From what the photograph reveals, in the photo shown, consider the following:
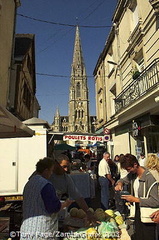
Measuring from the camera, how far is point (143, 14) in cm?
886

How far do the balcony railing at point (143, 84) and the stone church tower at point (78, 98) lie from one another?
7745 centimetres

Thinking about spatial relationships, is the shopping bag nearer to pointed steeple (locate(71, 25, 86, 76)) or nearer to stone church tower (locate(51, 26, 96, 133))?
stone church tower (locate(51, 26, 96, 133))

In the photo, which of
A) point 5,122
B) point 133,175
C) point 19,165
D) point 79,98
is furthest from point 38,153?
point 79,98

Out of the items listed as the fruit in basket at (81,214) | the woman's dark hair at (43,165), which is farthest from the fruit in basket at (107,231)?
the woman's dark hair at (43,165)

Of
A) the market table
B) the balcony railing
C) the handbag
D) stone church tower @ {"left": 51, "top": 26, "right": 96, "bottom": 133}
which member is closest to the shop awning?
the handbag

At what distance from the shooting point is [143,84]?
8.02 metres

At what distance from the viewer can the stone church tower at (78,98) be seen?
3474 inches

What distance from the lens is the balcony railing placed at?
274 inches

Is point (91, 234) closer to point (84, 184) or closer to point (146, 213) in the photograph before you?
point (146, 213)

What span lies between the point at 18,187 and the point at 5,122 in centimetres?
358

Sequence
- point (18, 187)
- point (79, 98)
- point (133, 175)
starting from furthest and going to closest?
point (79, 98) < point (18, 187) < point (133, 175)

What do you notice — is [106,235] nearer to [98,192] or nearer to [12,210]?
[12,210]

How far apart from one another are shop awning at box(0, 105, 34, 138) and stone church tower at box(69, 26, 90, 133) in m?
82.5

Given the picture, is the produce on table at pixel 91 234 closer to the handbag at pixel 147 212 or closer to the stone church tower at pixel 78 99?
the handbag at pixel 147 212
